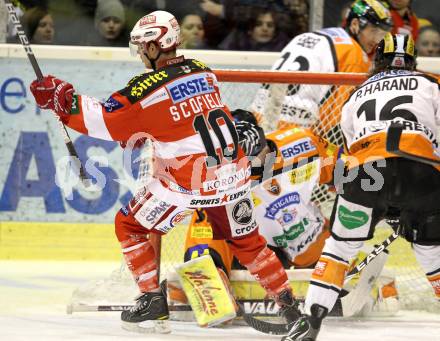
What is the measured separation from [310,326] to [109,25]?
10.0 feet

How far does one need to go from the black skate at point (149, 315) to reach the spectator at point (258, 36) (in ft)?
8.30

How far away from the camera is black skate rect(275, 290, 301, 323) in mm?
4699


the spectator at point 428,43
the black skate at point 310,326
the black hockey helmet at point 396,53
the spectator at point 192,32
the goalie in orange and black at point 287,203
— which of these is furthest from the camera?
the spectator at point 428,43

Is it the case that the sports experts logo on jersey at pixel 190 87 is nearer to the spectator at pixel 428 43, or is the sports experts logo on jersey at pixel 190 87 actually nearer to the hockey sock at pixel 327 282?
the hockey sock at pixel 327 282

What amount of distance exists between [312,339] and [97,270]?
7.65 feet

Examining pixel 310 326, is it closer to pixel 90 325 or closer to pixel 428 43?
pixel 90 325

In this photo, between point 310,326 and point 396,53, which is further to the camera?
point 396,53

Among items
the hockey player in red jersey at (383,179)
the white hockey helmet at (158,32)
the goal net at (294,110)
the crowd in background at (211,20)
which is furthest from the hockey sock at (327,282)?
the crowd in background at (211,20)

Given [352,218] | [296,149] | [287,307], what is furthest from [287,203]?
[352,218]

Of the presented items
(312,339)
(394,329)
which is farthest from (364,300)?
(312,339)

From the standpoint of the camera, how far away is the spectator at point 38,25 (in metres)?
6.68

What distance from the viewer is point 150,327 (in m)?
4.68

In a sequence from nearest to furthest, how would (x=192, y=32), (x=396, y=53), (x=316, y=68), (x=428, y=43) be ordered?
(x=396, y=53) < (x=316, y=68) < (x=192, y=32) < (x=428, y=43)

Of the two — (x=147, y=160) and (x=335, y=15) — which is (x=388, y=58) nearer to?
(x=147, y=160)
